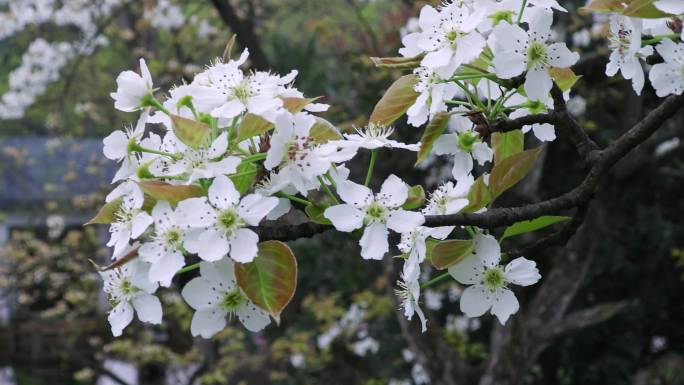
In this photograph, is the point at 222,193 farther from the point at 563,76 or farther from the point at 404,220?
the point at 563,76

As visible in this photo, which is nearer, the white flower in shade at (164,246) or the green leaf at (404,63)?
the white flower in shade at (164,246)

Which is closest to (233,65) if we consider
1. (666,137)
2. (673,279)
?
(666,137)

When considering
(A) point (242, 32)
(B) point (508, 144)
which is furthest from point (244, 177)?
(A) point (242, 32)

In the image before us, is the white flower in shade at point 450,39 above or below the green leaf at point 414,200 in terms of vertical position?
above

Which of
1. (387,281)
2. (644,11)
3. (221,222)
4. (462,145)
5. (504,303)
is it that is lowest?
(387,281)

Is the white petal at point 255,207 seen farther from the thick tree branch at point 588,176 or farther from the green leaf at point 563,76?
the green leaf at point 563,76

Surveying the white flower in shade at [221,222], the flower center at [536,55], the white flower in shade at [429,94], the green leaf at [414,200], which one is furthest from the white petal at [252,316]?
the flower center at [536,55]
